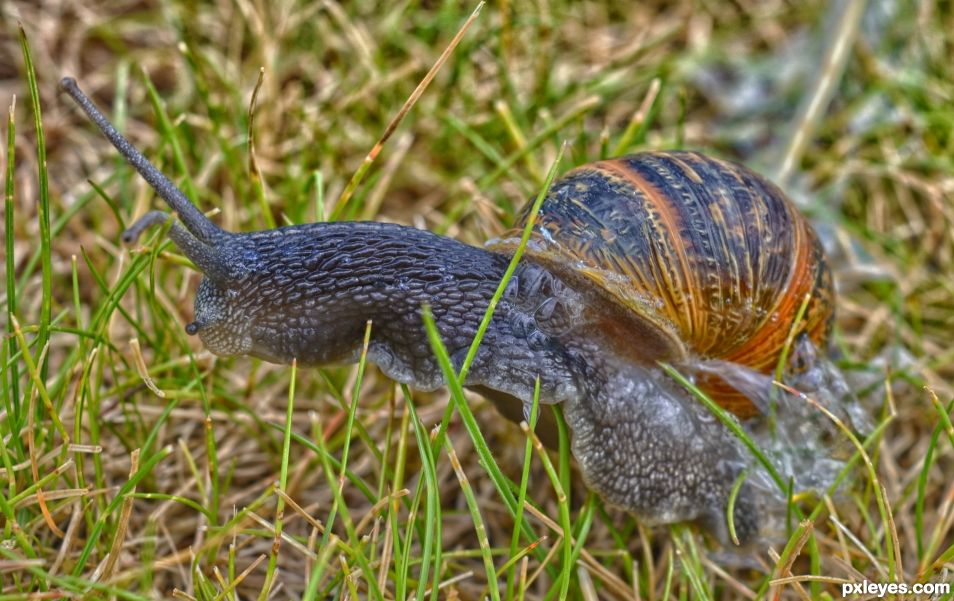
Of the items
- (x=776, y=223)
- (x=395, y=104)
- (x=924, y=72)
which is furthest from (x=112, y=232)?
(x=924, y=72)

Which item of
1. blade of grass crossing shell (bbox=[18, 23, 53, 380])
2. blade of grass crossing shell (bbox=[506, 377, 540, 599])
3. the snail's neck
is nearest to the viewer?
blade of grass crossing shell (bbox=[506, 377, 540, 599])

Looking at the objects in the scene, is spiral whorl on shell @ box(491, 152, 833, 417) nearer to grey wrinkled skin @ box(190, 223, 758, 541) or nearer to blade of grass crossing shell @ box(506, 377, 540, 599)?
grey wrinkled skin @ box(190, 223, 758, 541)

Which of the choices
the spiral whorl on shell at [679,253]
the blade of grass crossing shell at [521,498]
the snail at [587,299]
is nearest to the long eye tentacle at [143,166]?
the snail at [587,299]

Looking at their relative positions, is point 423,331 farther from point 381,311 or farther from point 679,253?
point 679,253

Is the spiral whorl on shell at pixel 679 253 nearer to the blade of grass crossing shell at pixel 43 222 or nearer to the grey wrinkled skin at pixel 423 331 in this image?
the grey wrinkled skin at pixel 423 331

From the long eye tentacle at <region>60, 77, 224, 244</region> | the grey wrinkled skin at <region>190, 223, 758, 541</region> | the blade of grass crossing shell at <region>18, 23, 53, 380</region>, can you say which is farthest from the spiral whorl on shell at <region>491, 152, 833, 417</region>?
the blade of grass crossing shell at <region>18, 23, 53, 380</region>

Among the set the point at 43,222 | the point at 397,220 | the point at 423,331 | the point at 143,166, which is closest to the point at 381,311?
the point at 423,331

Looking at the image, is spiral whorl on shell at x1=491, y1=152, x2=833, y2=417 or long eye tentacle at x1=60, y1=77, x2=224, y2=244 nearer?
long eye tentacle at x1=60, y1=77, x2=224, y2=244
